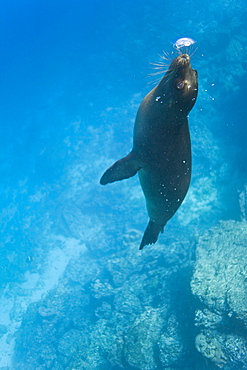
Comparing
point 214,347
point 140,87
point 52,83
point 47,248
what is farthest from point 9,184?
point 214,347

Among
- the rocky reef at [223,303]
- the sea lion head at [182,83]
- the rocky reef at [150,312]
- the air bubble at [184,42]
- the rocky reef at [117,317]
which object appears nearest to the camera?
the sea lion head at [182,83]

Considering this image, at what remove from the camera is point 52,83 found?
32.4 metres

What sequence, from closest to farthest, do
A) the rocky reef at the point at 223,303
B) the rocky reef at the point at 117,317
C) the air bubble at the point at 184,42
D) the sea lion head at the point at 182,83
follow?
the sea lion head at the point at 182,83, the rocky reef at the point at 223,303, the rocky reef at the point at 117,317, the air bubble at the point at 184,42

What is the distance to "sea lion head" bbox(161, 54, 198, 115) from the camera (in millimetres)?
1934

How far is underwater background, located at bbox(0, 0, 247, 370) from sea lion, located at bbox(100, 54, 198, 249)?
0.80m

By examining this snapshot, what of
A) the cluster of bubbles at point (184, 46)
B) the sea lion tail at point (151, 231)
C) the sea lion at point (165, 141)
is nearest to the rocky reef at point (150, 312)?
the sea lion tail at point (151, 231)

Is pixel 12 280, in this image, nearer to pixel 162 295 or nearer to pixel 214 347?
pixel 162 295

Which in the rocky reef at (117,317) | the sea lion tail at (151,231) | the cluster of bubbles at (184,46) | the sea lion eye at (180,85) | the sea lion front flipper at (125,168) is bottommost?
the rocky reef at (117,317)

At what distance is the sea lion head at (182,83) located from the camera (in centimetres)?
193

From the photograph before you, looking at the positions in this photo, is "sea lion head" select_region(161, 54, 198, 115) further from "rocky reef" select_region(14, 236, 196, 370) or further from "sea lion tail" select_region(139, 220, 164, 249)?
"rocky reef" select_region(14, 236, 196, 370)

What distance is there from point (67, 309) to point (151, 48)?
77.3 feet

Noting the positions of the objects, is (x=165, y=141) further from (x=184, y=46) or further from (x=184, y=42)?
(x=184, y=42)

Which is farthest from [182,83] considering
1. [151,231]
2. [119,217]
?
[119,217]

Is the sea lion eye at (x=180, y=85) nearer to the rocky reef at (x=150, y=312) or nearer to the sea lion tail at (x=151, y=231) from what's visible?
the sea lion tail at (x=151, y=231)
